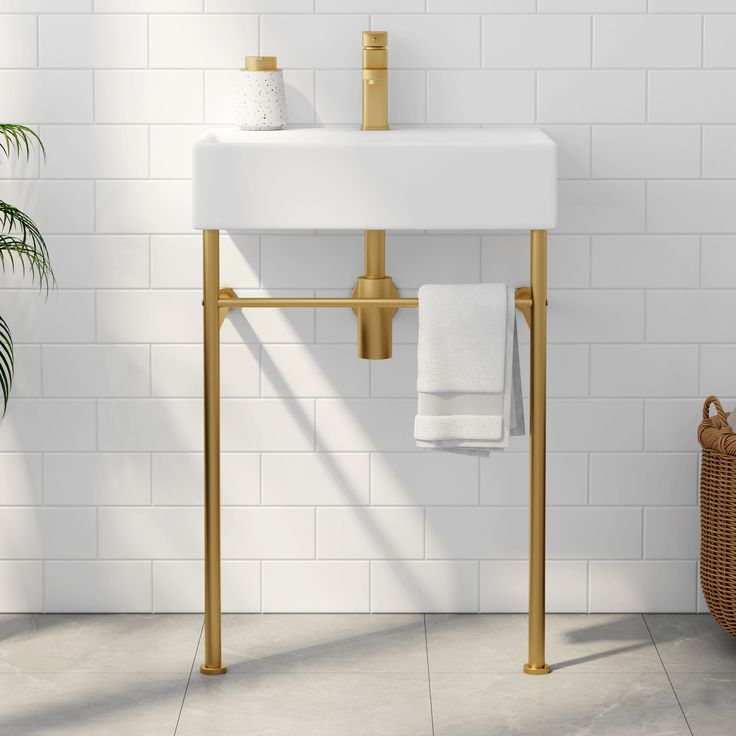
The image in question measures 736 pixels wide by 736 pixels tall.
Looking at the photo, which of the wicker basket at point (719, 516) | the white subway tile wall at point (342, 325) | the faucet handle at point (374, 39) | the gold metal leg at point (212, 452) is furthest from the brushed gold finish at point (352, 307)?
the faucet handle at point (374, 39)

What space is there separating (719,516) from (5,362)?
5.23 feet

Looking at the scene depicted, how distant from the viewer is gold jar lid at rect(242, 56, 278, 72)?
271cm

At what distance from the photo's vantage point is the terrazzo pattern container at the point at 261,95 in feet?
8.89

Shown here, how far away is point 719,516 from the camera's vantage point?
269 cm

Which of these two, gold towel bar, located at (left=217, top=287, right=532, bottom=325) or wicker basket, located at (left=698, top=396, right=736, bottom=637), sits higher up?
gold towel bar, located at (left=217, top=287, right=532, bottom=325)

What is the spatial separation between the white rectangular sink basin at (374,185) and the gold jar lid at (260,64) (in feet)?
1.09

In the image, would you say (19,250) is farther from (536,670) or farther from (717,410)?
(717,410)

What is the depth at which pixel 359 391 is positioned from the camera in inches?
116

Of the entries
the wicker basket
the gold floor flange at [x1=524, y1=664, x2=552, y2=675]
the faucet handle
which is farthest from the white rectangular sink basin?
the gold floor flange at [x1=524, y1=664, x2=552, y2=675]

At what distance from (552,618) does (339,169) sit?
→ 1.24 m

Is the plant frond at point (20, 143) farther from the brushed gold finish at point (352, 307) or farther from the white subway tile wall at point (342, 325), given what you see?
the brushed gold finish at point (352, 307)

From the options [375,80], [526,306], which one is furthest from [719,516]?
[375,80]

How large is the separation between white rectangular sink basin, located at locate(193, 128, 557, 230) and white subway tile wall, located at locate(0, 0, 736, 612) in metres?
0.43

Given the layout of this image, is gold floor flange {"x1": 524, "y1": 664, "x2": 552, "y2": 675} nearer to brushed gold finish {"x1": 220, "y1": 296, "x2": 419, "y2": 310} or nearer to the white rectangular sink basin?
brushed gold finish {"x1": 220, "y1": 296, "x2": 419, "y2": 310}
